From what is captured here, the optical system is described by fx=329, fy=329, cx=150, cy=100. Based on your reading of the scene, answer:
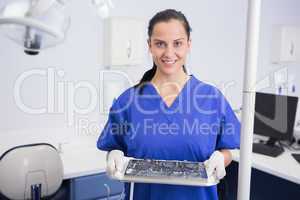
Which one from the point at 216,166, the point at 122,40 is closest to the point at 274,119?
the point at 122,40

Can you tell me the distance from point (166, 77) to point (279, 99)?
129cm

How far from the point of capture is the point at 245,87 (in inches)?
26.9

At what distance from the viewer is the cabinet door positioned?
1869 millimetres

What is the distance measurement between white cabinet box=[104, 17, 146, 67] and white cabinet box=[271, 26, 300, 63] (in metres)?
1.57

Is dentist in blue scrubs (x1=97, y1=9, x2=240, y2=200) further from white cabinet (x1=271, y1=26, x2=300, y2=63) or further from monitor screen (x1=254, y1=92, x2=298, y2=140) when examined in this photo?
white cabinet (x1=271, y1=26, x2=300, y2=63)

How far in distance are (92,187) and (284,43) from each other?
92.3 inches

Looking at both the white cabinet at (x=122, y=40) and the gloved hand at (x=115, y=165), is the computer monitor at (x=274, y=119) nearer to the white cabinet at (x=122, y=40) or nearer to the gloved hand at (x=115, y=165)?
the white cabinet at (x=122, y=40)

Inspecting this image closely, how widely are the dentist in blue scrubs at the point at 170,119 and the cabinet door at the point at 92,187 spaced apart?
2.35ft

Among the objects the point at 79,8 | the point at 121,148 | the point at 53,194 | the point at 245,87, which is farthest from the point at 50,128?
the point at 245,87

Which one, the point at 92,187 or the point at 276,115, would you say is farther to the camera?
the point at 276,115

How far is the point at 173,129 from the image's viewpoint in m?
1.14

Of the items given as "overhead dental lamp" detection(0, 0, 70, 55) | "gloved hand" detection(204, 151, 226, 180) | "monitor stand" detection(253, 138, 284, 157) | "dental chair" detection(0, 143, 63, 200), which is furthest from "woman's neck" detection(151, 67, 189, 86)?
"monitor stand" detection(253, 138, 284, 157)

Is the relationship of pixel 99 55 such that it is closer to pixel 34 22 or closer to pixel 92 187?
pixel 92 187

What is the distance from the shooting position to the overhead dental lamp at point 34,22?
547mm
